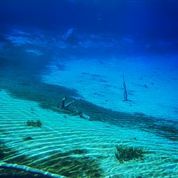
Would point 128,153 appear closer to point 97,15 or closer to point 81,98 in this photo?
point 81,98

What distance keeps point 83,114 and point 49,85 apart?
7.67 m

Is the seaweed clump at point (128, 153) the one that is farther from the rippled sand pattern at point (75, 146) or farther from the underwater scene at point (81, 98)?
the rippled sand pattern at point (75, 146)

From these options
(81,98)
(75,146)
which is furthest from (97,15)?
(75,146)

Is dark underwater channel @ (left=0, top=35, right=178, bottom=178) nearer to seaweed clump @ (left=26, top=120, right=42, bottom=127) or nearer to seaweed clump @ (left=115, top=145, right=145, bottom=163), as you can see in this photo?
seaweed clump @ (left=115, top=145, right=145, bottom=163)

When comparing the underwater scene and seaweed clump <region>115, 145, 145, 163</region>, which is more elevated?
the underwater scene

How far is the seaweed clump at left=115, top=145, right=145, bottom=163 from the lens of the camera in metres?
8.32

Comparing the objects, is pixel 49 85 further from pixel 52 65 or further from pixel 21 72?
pixel 52 65

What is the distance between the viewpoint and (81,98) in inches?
689

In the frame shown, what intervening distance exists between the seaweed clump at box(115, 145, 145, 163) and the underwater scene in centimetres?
3

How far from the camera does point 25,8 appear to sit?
51375 mm

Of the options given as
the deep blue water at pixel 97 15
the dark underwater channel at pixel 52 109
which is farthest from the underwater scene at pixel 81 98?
the deep blue water at pixel 97 15

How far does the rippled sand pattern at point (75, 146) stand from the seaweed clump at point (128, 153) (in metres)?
0.15

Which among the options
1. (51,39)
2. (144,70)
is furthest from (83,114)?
(51,39)

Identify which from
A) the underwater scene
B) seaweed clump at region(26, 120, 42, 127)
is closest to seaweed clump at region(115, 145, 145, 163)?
the underwater scene
